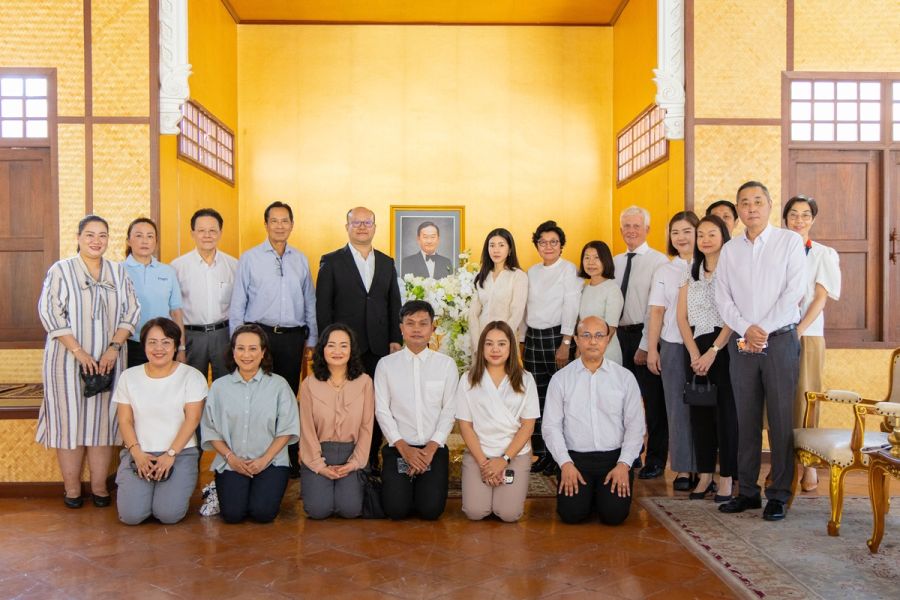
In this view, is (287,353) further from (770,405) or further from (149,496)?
(770,405)

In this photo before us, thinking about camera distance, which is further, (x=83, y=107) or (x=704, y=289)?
(x=83, y=107)

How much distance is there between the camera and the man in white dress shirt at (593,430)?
376 centimetres

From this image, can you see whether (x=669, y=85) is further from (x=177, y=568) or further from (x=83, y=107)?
(x=177, y=568)

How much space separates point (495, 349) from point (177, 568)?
5.72 ft

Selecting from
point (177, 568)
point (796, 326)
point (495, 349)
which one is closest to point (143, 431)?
point (177, 568)

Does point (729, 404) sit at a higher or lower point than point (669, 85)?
lower

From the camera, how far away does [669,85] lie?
568 centimetres

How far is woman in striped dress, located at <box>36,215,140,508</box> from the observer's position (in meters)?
A: 4.07

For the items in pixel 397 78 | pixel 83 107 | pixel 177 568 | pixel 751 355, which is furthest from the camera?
pixel 397 78

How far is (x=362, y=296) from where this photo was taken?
Answer: 4539 mm

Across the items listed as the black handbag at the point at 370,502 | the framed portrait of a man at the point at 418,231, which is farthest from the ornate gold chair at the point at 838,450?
the framed portrait of a man at the point at 418,231

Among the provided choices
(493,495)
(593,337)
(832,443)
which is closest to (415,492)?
(493,495)

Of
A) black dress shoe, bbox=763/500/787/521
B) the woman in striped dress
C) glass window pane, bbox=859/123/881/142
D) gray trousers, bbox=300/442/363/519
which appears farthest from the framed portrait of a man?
black dress shoe, bbox=763/500/787/521

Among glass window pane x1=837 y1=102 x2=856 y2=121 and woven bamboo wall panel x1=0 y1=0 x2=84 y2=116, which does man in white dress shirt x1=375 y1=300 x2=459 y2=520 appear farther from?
glass window pane x1=837 y1=102 x2=856 y2=121
